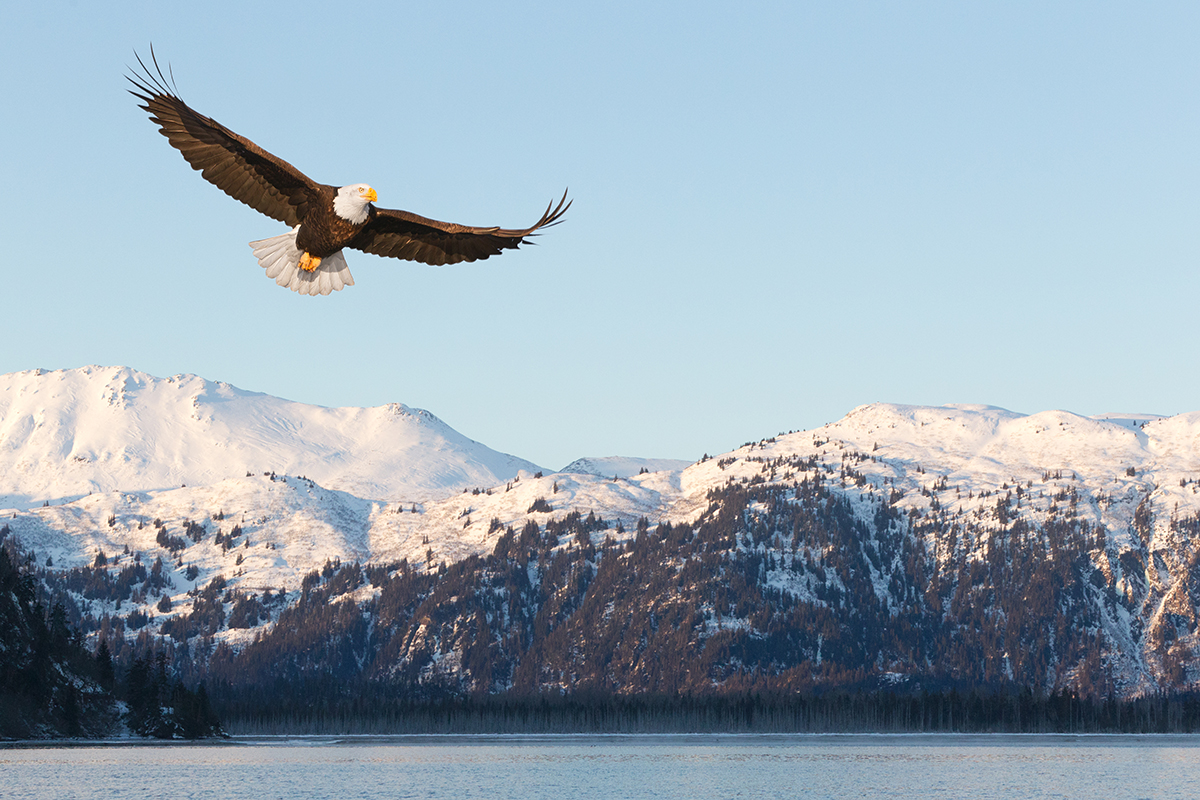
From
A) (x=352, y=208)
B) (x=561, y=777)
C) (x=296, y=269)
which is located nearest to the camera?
(x=352, y=208)

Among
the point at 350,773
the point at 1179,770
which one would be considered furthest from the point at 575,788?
the point at 1179,770

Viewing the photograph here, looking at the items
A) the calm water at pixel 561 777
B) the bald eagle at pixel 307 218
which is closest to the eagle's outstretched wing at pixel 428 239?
the bald eagle at pixel 307 218

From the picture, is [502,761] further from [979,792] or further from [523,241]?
[523,241]

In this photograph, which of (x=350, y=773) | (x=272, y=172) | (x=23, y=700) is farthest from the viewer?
(x=23, y=700)

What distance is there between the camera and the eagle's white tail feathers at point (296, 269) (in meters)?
25.7

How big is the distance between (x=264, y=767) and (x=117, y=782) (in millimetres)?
37446

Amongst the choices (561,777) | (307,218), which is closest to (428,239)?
(307,218)

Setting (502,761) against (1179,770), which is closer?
(1179,770)

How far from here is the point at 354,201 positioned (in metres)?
24.8

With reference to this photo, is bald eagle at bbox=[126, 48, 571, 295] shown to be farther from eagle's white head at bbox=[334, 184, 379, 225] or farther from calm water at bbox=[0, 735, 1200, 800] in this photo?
calm water at bbox=[0, 735, 1200, 800]

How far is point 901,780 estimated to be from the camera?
155000 millimetres

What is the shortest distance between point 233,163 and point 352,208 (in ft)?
9.35

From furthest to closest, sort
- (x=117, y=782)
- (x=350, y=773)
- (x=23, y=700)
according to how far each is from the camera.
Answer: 1. (x=23, y=700)
2. (x=350, y=773)
3. (x=117, y=782)

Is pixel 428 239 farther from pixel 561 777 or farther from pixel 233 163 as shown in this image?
pixel 561 777
